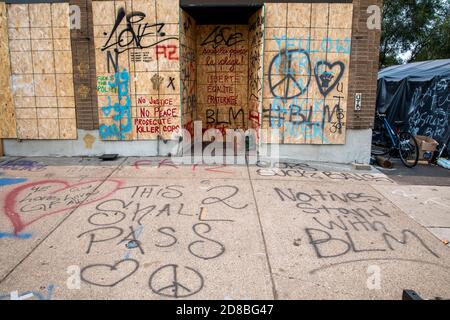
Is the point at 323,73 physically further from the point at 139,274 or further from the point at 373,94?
the point at 139,274

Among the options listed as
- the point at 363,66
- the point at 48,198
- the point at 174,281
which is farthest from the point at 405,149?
the point at 48,198

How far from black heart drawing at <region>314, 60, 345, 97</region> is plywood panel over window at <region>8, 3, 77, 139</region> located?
5438 mm

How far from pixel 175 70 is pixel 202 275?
17.5ft

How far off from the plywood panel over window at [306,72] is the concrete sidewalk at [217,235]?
1336 millimetres

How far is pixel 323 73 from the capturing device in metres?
7.99

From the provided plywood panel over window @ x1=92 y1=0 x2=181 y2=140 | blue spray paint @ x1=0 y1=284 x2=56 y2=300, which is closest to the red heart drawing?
blue spray paint @ x1=0 y1=284 x2=56 y2=300

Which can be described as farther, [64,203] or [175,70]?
[175,70]

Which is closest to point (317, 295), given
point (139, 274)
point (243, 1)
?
point (139, 274)

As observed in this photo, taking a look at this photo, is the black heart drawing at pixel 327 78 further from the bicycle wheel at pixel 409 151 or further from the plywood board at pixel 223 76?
the bicycle wheel at pixel 409 151

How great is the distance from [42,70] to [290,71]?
17.9 ft

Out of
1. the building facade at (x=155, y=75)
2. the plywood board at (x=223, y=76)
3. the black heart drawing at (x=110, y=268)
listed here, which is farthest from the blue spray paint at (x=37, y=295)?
the plywood board at (x=223, y=76)

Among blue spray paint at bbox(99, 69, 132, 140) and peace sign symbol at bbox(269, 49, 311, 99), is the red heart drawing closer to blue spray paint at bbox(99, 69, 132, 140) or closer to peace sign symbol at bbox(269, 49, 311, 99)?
blue spray paint at bbox(99, 69, 132, 140)

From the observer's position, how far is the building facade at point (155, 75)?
7.82 metres

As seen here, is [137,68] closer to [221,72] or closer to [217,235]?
[221,72]
